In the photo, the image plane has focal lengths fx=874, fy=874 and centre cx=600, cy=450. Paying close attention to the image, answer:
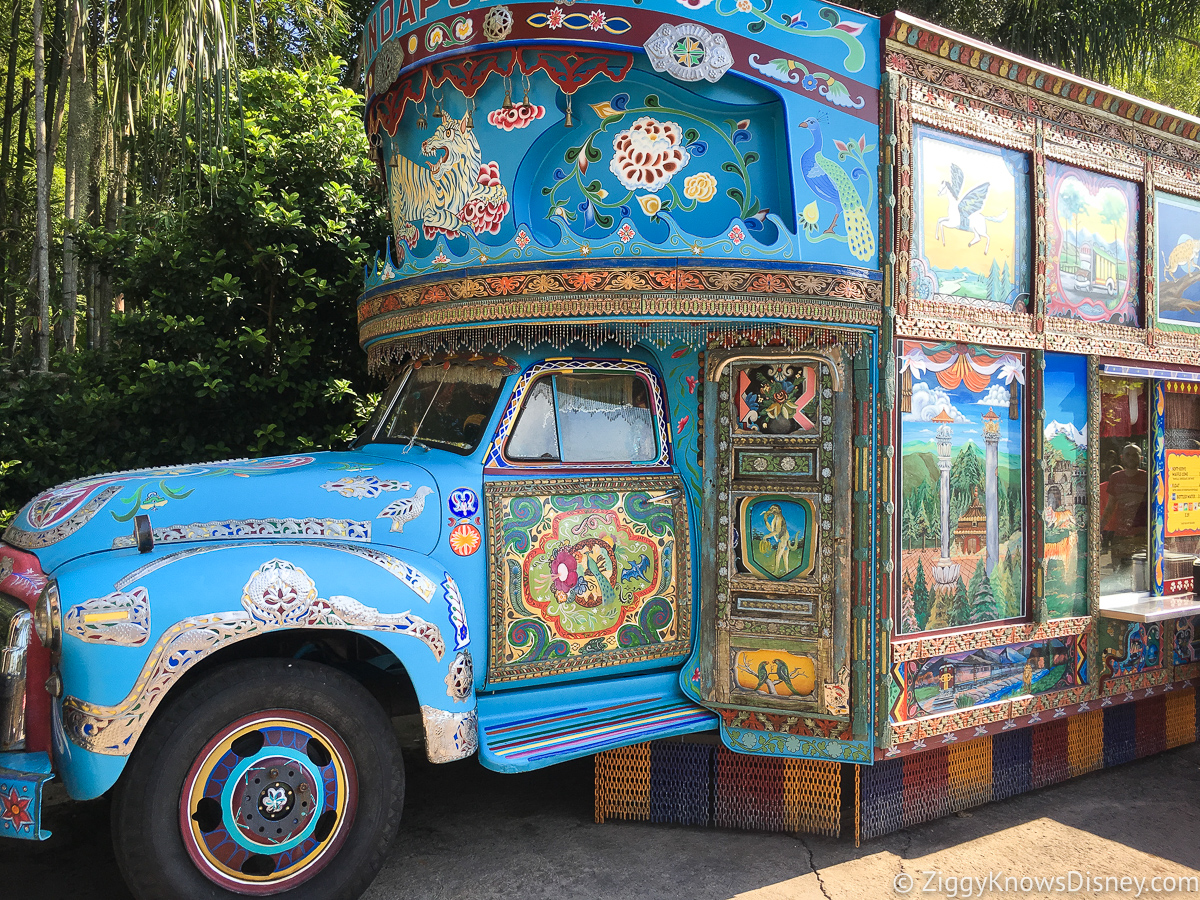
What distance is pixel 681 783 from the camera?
449 centimetres

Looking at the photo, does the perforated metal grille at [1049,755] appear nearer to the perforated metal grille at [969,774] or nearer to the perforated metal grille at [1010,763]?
the perforated metal grille at [1010,763]

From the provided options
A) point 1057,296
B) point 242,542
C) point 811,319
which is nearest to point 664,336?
point 811,319

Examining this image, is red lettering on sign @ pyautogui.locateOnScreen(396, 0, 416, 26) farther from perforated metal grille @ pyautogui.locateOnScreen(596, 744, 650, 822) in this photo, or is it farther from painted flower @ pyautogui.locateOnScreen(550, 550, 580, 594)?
perforated metal grille @ pyautogui.locateOnScreen(596, 744, 650, 822)

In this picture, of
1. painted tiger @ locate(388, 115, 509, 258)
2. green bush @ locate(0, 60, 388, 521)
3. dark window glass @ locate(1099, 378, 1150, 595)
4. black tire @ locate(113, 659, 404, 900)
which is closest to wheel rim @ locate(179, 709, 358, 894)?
black tire @ locate(113, 659, 404, 900)

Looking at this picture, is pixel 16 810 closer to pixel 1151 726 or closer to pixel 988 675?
pixel 988 675

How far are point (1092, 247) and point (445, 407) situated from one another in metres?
3.91

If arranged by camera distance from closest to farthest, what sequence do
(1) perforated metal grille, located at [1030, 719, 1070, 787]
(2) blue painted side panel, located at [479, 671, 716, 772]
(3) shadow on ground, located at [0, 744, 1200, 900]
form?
(2) blue painted side panel, located at [479, 671, 716, 772]
(3) shadow on ground, located at [0, 744, 1200, 900]
(1) perforated metal grille, located at [1030, 719, 1070, 787]

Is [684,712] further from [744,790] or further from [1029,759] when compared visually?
[1029,759]

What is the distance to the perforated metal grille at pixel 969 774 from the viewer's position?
Answer: 4719mm

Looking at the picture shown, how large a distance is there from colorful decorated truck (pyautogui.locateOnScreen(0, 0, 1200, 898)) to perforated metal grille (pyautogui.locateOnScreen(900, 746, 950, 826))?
0.02m

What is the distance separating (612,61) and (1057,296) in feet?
9.39

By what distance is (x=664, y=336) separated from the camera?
13.8 feet

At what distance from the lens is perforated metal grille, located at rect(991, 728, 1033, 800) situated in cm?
491

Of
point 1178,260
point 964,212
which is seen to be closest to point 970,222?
point 964,212
